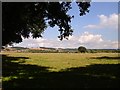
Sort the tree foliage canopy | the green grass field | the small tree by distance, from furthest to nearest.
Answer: the small tree < the tree foliage canopy < the green grass field

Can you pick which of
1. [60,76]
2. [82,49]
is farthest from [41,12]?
[82,49]

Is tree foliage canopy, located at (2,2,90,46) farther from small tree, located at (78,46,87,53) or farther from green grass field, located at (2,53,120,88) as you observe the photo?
small tree, located at (78,46,87,53)

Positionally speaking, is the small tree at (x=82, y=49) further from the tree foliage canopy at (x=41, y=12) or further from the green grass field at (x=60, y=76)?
the green grass field at (x=60, y=76)

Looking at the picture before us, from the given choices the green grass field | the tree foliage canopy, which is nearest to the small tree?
the tree foliage canopy

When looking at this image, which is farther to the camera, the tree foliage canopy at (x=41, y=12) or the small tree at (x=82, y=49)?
the small tree at (x=82, y=49)

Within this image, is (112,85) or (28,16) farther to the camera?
(28,16)

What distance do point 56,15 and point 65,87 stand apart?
2115 centimetres

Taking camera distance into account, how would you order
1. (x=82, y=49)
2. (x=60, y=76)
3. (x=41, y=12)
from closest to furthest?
(x=60, y=76) < (x=41, y=12) < (x=82, y=49)

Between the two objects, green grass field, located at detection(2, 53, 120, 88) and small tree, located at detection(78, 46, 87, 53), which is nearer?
green grass field, located at detection(2, 53, 120, 88)

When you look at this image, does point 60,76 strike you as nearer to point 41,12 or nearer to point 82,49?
point 41,12

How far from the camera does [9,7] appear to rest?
34.9 metres

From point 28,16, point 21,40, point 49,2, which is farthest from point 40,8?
point 21,40

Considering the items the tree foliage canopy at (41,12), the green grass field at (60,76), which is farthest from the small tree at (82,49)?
the green grass field at (60,76)

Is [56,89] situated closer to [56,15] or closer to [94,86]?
[94,86]
